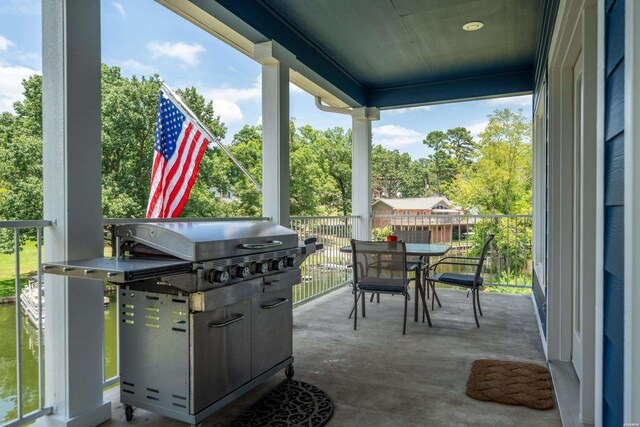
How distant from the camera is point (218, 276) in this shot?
208cm

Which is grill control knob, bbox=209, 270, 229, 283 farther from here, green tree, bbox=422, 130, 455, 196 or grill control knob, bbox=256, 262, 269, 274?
green tree, bbox=422, 130, 455, 196

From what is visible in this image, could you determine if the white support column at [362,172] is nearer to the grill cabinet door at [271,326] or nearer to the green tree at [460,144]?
the grill cabinet door at [271,326]

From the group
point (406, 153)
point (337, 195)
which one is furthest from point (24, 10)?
point (406, 153)

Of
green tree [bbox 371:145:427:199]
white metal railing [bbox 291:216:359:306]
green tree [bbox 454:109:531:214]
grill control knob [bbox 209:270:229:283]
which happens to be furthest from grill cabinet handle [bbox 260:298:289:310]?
green tree [bbox 371:145:427:199]

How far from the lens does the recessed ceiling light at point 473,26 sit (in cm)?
423

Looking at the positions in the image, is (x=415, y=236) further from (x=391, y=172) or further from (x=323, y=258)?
(x=391, y=172)

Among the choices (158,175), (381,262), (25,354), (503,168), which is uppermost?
(503,168)

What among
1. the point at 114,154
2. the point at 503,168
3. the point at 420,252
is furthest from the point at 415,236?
the point at 114,154

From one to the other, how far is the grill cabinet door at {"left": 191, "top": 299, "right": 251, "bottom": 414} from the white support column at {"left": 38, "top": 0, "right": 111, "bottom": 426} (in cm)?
63

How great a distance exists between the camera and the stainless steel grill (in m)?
2.02

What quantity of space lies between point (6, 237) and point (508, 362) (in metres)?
14.3

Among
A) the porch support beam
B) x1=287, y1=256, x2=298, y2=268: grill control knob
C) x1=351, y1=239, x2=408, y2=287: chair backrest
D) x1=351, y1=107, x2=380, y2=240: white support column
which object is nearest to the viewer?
x1=287, y1=256, x2=298, y2=268: grill control knob

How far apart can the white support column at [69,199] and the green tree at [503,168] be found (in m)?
14.4

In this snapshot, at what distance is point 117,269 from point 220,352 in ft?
2.51
